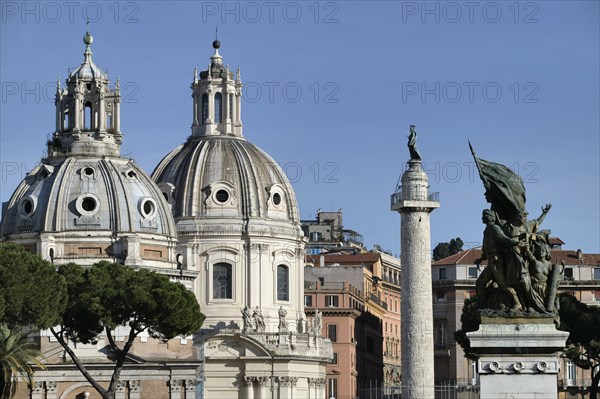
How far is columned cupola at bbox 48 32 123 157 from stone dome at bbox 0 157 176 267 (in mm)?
1363

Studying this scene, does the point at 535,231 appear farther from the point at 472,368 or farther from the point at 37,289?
the point at 472,368

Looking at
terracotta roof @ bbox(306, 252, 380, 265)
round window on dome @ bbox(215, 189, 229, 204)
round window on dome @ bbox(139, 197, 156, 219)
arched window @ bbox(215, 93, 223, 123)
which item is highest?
arched window @ bbox(215, 93, 223, 123)

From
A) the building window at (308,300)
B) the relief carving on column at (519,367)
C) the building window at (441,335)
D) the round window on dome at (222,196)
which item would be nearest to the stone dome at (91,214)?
the round window on dome at (222,196)

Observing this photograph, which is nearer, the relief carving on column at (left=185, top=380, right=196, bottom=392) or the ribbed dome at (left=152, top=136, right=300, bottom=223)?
the relief carving on column at (left=185, top=380, right=196, bottom=392)

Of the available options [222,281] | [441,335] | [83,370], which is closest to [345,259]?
[441,335]

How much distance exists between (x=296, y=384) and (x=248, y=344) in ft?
17.0

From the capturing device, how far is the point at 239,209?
139500 mm

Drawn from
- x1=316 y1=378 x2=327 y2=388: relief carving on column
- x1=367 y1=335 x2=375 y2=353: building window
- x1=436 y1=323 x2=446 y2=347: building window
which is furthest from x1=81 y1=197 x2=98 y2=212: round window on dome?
x1=367 y1=335 x2=375 y2=353: building window

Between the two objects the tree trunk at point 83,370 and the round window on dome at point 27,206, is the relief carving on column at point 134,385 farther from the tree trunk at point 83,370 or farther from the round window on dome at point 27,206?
the round window on dome at point 27,206

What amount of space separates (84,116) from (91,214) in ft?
31.9

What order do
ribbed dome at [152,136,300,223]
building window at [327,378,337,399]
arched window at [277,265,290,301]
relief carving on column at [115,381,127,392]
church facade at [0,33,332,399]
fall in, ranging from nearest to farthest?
1. relief carving on column at [115,381,127,392]
2. church facade at [0,33,332,399]
3. ribbed dome at [152,136,300,223]
4. arched window at [277,265,290,301]
5. building window at [327,378,337,399]

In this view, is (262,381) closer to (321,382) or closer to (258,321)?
(258,321)

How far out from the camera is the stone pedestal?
22228 mm

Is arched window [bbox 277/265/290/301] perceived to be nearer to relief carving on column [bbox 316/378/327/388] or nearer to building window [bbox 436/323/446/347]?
relief carving on column [bbox 316/378/327/388]
